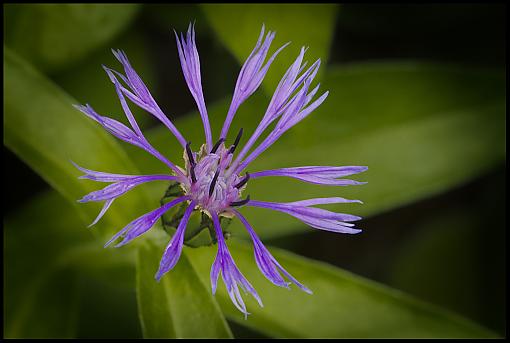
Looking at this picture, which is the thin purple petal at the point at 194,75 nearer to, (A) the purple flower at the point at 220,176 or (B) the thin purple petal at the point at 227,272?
(A) the purple flower at the point at 220,176

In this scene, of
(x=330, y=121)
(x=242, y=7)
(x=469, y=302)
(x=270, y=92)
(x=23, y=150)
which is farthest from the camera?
(x=469, y=302)

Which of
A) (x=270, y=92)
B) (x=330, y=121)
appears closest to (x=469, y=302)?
(x=330, y=121)

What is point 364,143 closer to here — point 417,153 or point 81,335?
point 417,153

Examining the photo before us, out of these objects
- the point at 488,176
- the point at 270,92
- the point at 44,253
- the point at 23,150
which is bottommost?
the point at 44,253

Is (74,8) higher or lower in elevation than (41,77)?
higher

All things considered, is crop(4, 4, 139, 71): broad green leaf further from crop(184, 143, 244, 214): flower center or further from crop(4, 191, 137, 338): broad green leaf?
crop(184, 143, 244, 214): flower center

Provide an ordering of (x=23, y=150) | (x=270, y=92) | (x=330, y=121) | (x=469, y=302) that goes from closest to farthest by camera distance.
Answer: (x=23, y=150)
(x=270, y=92)
(x=330, y=121)
(x=469, y=302)

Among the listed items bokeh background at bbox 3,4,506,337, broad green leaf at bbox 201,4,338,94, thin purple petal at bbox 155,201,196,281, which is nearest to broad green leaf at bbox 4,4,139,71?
bokeh background at bbox 3,4,506,337
